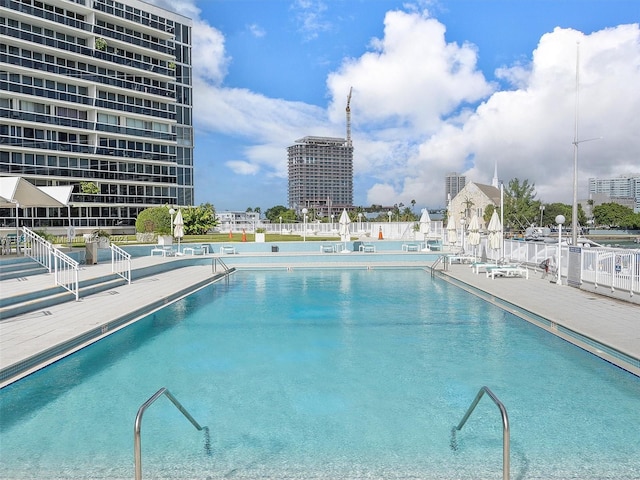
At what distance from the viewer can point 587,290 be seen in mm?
13305

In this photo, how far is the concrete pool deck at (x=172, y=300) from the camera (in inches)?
297

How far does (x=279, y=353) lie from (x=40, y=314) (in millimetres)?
5862

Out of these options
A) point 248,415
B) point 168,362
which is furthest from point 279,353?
point 248,415

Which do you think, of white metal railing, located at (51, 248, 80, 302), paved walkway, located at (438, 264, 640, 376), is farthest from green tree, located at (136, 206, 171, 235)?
paved walkway, located at (438, 264, 640, 376)

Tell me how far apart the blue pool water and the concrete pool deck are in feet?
1.14

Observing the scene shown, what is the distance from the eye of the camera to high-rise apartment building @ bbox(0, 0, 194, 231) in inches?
1581

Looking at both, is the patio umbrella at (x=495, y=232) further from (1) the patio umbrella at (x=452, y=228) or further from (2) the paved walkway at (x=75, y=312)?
(2) the paved walkway at (x=75, y=312)

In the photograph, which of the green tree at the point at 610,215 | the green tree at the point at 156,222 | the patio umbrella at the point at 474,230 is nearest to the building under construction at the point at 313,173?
the green tree at the point at 610,215

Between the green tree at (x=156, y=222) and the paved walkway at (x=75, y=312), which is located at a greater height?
the green tree at (x=156, y=222)

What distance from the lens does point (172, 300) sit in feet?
44.4

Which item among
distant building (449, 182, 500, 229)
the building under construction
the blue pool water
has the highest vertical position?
the building under construction

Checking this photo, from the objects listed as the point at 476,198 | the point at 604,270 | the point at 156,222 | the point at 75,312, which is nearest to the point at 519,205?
the point at 476,198

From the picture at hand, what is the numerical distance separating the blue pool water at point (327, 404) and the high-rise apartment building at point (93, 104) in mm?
38274

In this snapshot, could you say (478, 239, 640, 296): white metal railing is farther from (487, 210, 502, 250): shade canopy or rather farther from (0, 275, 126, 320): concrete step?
(0, 275, 126, 320): concrete step
